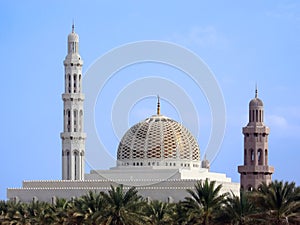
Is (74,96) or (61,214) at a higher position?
(74,96)

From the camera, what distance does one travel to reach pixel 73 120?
87.5m

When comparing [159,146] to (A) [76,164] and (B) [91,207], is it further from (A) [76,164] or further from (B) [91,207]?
(B) [91,207]

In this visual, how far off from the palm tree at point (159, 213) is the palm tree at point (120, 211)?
1.65m

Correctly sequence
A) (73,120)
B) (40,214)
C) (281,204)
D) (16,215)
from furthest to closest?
(73,120) → (16,215) → (40,214) → (281,204)

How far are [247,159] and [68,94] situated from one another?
16.3 meters

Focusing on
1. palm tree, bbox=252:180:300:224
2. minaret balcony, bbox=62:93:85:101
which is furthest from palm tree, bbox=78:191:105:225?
minaret balcony, bbox=62:93:85:101

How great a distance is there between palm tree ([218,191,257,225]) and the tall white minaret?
103ft

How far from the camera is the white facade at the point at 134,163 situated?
7975 cm

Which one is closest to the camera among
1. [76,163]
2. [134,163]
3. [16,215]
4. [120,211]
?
[120,211]

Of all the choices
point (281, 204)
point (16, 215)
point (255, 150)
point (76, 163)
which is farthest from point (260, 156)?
point (281, 204)

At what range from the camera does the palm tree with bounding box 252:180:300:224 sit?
178 ft

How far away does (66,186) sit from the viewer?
269ft

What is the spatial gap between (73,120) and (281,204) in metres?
35.7

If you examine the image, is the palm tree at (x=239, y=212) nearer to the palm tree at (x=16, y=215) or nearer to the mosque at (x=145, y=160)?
the palm tree at (x=16, y=215)
